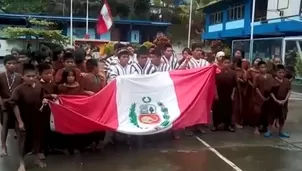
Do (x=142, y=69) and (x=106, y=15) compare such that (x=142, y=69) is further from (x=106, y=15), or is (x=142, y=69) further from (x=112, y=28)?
(x=112, y=28)

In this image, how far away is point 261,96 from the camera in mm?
7711

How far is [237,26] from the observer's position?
101 feet

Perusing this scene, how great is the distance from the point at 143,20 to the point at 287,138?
30652mm

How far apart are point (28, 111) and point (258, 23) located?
23165 millimetres

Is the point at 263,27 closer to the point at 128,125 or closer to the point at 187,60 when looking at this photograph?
the point at 187,60

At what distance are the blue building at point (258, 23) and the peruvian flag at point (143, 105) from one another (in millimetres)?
9656

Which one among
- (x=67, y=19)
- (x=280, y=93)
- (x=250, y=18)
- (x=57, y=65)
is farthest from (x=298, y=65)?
(x=67, y=19)

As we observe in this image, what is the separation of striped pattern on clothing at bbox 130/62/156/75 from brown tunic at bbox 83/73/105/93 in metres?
0.64

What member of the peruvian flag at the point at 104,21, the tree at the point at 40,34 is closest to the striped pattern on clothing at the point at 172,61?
the peruvian flag at the point at 104,21

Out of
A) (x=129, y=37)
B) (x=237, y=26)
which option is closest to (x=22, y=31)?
(x=129, y=37)

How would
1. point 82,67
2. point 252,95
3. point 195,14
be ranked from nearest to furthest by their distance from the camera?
point 82,67, point 252,95, point 195,14

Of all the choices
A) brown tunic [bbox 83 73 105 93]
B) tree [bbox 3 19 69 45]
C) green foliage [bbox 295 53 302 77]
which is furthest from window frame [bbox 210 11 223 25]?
brown tunic [bbox 83 73 105 93]

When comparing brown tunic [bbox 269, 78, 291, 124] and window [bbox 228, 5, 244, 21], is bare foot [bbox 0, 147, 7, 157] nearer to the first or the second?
brown tunic [bbox 269, 78, 291, 124]

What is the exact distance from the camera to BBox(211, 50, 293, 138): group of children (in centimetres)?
750
